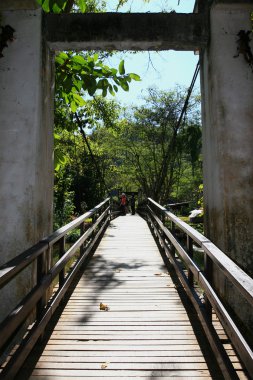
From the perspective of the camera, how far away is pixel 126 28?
170 inches

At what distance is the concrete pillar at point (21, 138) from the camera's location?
4.00m

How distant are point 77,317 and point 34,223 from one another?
1103mm

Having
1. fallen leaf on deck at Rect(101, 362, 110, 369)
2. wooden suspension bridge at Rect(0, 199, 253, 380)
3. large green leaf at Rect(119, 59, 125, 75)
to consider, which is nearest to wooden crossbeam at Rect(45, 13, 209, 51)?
large green leaf at Rect(119, 59, 125, 75)

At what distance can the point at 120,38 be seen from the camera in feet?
14.2

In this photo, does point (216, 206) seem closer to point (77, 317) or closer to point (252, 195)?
point (252, 195)

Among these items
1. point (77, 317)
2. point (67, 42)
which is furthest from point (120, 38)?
point (77, 317)

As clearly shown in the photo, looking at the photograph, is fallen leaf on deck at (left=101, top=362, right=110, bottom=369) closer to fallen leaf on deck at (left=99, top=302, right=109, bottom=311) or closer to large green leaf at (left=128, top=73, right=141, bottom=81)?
fallen leaf on deck at (left=99, top=302, right=109, bottom=311)

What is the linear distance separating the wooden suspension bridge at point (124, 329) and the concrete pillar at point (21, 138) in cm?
41

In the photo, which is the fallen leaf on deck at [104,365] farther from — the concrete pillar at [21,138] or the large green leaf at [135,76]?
the large green leaf at [135,76]

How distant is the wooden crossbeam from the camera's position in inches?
170

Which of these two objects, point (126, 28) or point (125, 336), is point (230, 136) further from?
point (125, 336)

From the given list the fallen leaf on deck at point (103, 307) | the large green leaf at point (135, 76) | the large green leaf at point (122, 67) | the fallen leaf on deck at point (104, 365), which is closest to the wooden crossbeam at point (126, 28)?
the large green leaf at point (122, 67)

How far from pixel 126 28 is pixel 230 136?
1766mm

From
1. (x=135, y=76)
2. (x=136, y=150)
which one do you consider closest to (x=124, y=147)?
(x=136, y=150)
